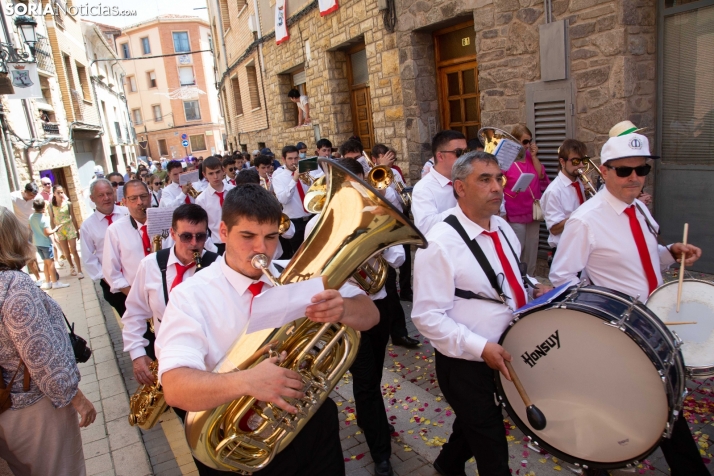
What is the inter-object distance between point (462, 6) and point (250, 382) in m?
6.91

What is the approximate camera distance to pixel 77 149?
2173 cm

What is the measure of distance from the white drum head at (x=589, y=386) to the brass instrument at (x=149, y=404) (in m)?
2.16

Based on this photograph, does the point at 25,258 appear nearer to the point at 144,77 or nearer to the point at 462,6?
the point at 462,6

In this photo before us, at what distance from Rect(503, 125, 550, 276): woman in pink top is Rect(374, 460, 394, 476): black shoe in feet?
11.8

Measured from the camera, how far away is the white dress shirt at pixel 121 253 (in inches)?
181

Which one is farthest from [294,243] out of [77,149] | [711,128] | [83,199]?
[77,149]

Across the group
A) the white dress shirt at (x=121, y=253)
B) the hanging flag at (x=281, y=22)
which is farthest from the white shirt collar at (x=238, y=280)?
the hanging flag at (x=281, y=22)

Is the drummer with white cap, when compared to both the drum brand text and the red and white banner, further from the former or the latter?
the red and white banner

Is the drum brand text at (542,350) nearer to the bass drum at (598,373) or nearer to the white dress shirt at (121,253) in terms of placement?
the bass drum at (598,373)

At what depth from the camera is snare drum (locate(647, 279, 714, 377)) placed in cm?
247

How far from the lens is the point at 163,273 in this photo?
329cm

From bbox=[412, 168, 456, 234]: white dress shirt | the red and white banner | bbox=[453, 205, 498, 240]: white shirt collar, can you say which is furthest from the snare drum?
the red and white banner

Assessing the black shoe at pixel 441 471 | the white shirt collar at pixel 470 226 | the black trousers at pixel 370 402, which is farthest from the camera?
the black trousers at pixel 370 402

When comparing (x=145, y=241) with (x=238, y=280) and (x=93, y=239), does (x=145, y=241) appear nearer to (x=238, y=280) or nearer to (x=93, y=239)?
(x=93, y=239)
